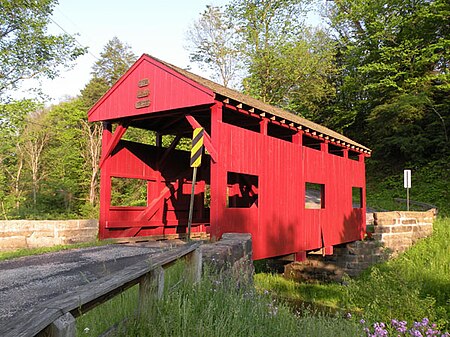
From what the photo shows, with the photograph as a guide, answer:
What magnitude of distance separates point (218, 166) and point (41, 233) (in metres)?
3.95

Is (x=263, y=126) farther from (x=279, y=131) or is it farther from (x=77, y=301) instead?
(x=77, y=301)

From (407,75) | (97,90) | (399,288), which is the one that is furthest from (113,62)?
(399,288)

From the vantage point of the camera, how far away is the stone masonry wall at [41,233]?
7934 millimetres

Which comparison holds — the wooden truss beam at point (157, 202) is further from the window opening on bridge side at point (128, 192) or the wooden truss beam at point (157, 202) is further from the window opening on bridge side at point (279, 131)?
the window opening on bridge side at point (128, 192)

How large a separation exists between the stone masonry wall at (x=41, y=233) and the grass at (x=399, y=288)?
407 cm

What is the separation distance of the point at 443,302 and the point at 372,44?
19.7 m

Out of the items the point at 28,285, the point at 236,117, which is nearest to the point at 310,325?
the point at 28,285

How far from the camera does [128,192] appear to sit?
25.3m

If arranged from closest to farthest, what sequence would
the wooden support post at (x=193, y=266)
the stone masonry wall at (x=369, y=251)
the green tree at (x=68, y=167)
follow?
the wooden support post at (x=193, y=266) → the stone masonry wall at (x=369, y=251) → the green tree at (x=68, y=167)

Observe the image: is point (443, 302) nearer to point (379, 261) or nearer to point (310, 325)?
point (379, 261)

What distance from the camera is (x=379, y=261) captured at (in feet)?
46.2

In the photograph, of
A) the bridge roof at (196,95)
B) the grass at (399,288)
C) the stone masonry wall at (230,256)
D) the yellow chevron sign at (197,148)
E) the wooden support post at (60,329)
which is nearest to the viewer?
the wooden support post at (60,329)

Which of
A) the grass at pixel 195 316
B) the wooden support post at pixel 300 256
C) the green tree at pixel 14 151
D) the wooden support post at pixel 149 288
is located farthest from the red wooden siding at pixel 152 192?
the green tree at pixel 14 151

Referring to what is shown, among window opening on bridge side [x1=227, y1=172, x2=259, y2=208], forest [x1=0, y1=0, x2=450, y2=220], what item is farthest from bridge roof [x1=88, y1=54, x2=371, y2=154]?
forest [x1=0, y1=0, x2=450, y2=220]
